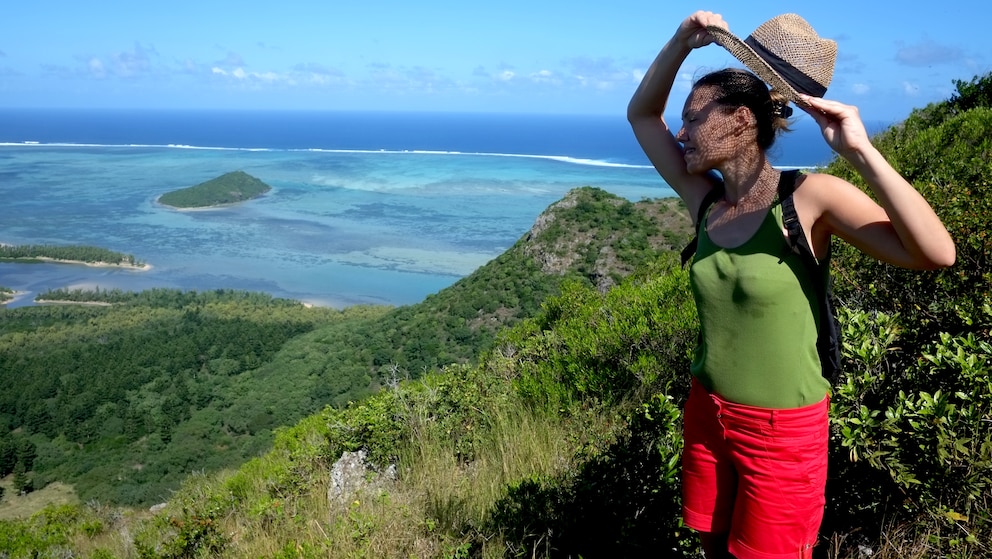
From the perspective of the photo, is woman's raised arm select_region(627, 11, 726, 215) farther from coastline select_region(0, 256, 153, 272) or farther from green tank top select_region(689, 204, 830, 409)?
coastline select_region(0, 256, 153, 272)

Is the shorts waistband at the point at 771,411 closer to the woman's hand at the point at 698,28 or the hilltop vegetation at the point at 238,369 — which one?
the woman's hand at the point at 698,28

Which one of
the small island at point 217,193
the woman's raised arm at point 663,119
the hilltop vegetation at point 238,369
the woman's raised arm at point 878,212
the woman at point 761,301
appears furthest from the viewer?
the small island at point 217,193

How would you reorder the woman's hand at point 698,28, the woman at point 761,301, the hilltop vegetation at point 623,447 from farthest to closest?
the hilltop vegetation at point 623,447 → the woman's hand at point 698,28 → the woman at point 761,301

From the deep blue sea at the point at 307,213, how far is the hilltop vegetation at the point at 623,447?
94 cm

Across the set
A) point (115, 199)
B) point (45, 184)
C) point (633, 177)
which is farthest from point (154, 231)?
point (633, 177)

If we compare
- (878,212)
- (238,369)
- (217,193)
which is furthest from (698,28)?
(217,193)

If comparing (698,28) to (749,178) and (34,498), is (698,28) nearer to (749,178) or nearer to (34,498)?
(749,178)

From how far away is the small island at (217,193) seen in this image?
2891 inches

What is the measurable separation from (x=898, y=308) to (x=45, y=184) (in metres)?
102

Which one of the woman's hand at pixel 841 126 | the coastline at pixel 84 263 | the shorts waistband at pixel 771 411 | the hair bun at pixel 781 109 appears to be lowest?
the coastline at pixel 84 263

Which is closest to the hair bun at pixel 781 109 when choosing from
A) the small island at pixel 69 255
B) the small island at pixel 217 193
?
the small island at pixel 69 255

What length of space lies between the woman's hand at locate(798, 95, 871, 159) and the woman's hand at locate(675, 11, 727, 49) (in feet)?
1.10

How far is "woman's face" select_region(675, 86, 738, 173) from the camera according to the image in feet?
5.03

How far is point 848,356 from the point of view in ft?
6.85
